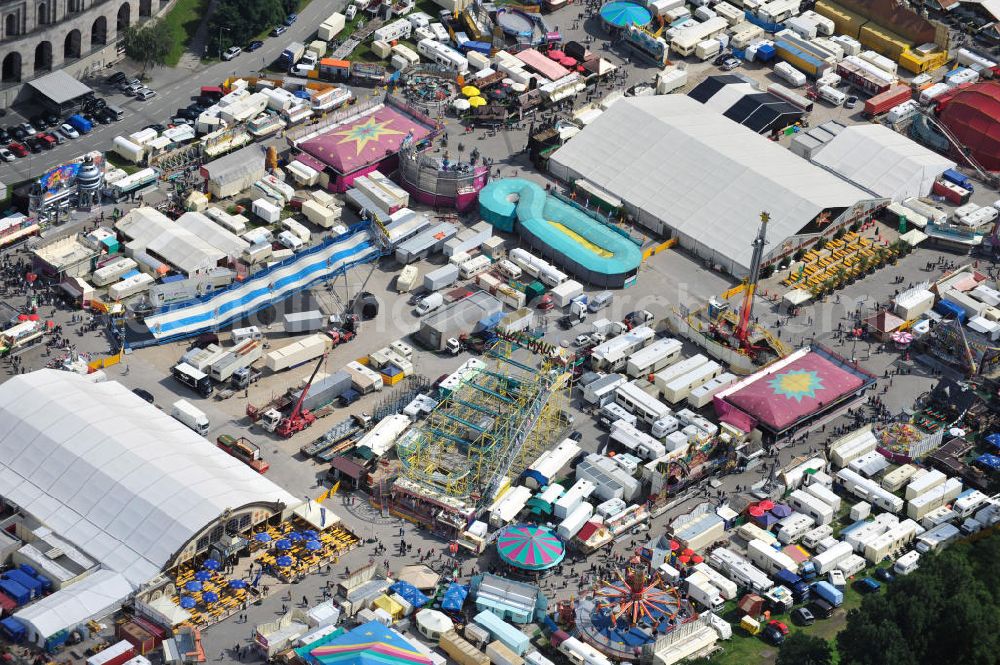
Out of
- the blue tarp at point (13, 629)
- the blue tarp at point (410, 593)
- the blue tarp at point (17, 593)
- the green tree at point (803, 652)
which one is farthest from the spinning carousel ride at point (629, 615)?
the blue tarp at point (17, 593)

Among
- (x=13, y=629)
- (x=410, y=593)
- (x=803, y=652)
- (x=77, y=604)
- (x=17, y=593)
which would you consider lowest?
(x=17, y=593)

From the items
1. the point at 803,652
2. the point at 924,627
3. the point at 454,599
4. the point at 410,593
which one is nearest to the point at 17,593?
the point at 410,593

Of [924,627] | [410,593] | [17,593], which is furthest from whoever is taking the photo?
[410,593]

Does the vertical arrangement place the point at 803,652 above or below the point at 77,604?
above

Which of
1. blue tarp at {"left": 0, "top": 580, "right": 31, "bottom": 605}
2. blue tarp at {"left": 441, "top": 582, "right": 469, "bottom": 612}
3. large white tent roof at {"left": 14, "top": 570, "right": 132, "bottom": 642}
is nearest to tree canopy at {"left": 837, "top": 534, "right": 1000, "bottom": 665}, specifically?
blue tarp at {"left": 441, "top": 582, "right": 469, "bottom": 612}

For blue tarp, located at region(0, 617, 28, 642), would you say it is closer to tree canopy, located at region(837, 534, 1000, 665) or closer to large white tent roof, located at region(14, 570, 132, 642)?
large white tent roof, located at region(14, 570, 132, 642)

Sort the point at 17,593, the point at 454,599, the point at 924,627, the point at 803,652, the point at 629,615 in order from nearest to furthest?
the point at 803,652 < the point at 924,627 < the point at 17,593 < the point at 629,615 < the point at 454,599

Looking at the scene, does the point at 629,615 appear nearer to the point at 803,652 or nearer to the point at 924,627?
the point at 803,652
